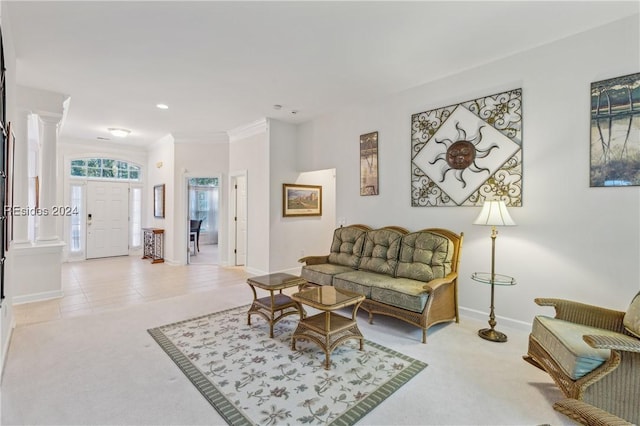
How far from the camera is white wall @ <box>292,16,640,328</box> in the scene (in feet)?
8.96

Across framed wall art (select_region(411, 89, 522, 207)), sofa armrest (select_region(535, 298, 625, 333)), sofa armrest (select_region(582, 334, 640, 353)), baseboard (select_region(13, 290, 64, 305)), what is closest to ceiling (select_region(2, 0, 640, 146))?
framed wall art (select_region(411, 89, 522, 207))

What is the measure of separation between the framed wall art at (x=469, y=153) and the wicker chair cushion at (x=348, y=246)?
929 millimetres

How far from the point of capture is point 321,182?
656cm

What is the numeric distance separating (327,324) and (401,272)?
142cm

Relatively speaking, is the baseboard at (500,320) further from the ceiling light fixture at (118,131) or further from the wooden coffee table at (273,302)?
the ceiling light fixture at (118,131)

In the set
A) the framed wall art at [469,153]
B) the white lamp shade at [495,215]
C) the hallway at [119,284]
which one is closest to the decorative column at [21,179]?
the hallway at [119,284]

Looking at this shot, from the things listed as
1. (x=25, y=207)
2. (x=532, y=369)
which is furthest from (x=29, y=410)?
(x=532, y=369)

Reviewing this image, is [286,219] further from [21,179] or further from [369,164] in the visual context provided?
[21,179]

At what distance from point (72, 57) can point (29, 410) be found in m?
3.37

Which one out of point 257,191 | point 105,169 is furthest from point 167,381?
point 105,169

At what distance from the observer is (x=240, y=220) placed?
6879mm

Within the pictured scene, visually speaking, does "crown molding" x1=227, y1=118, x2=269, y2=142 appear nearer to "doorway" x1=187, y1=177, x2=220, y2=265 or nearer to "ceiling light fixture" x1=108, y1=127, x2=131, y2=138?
"ceiling light fixture" x1=108, y1=127, x2=131, y2=138

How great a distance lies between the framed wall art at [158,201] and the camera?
7570 mm

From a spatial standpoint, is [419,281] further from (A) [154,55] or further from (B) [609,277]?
(A) [154,55]
